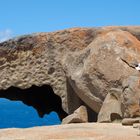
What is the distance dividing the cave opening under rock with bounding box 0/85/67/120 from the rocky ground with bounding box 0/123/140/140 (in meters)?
9.75

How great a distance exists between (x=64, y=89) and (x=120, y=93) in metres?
4.61

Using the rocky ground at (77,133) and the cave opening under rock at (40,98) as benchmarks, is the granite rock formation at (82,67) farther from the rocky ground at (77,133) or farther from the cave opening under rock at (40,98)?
the rocky ground at (77,133)

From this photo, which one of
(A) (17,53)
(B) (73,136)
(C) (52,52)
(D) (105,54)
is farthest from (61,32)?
(B) (73,136)

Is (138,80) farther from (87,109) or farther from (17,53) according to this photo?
(17,53)

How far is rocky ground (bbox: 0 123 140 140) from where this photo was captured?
8625mm

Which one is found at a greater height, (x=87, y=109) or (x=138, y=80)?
(x=138, y=80)

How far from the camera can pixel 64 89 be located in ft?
56.3

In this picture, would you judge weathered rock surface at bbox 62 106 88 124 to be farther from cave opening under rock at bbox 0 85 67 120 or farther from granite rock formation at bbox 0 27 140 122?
cave opening under rock at bbox 0 85 67 120

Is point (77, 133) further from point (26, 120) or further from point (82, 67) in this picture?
point (26, 120)

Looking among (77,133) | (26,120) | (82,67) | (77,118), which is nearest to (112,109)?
(77,118)

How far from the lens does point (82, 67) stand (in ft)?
50.6

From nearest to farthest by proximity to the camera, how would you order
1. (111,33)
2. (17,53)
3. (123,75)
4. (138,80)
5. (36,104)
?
1. (138,80)
2. (123,75)
3. (111,33)
4. (17,53)
5. (36,104)

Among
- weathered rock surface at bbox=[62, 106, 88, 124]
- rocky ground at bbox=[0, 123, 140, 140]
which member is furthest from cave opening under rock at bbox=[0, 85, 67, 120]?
rocky ground at bbox=[0, 123, 140, 140]

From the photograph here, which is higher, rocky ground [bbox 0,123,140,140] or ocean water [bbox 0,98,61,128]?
rocky ground [bbox 0,123,140,140]
